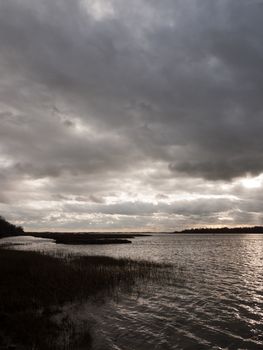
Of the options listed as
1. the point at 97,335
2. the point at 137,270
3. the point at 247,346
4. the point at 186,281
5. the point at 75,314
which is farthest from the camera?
the point at 137,270

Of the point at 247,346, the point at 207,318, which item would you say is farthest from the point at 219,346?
the point at 207,318

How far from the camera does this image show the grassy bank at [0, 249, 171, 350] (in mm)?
14148

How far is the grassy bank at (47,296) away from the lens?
1415 centimetres

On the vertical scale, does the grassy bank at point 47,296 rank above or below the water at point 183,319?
above

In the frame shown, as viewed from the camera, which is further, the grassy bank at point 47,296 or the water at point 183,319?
the water at point 183,319

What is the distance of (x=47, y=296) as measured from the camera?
21453 mm

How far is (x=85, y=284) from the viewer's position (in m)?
25.8

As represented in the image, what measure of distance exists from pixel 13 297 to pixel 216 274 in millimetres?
24448

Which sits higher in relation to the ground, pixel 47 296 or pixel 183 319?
pixel 47 296

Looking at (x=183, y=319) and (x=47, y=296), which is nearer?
(x=183, y=319)

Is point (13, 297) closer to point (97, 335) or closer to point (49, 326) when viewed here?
point (49, 326)

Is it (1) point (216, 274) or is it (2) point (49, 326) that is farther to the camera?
(1) point (216, 274)

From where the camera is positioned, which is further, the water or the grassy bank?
the water

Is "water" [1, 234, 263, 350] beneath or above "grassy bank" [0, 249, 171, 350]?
beneath
